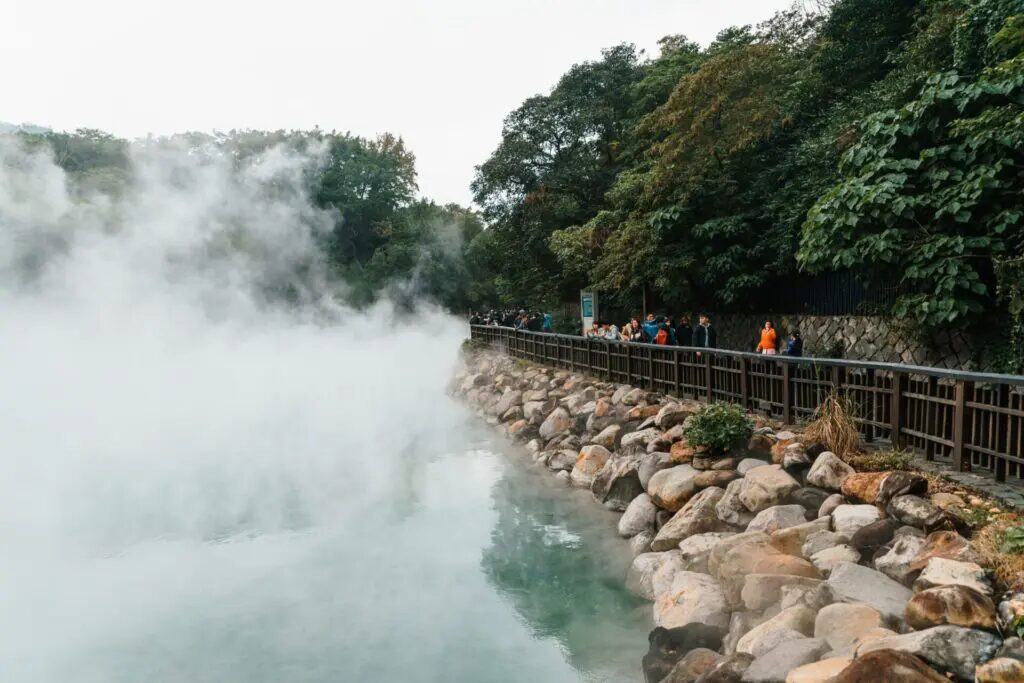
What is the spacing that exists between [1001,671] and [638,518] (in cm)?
499

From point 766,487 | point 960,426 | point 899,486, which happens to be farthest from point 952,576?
point 766,487

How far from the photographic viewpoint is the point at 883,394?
7.06 meters

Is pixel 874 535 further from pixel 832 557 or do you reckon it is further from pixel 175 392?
pixel 175 392

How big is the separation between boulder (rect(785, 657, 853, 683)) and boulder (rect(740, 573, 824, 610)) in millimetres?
1150

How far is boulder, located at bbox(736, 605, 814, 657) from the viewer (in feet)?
15.5

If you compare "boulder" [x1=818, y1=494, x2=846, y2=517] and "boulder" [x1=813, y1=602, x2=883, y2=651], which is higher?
"boulder" [x1=818, y1=494, x2=846, y2=517]

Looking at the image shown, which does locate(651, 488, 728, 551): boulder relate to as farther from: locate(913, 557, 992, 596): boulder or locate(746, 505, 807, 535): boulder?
locate(913, 557, 992, 596): boulder

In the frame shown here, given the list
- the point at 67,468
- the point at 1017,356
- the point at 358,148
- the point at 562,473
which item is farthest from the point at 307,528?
the point at 358,148

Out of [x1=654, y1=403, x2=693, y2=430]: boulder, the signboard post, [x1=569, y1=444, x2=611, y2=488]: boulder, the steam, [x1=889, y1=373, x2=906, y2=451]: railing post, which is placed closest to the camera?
[x1=889, y1=373, x2=906, y2=451]: railing post

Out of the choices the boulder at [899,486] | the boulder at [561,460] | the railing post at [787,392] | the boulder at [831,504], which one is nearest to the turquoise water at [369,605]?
the boulder at [561,460]

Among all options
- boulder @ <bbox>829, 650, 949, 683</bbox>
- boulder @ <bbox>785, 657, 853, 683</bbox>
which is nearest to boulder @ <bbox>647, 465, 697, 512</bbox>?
boulder @ <bbox>785, 657, 853, 683</bbox>

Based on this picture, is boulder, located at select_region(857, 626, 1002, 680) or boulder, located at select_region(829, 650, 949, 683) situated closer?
boulder, located at select_region(829, 650, 949, 683)

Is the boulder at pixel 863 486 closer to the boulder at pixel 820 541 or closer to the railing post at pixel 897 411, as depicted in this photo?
the boulder at pixel 820 541

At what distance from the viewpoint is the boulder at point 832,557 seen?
17.7 feet
